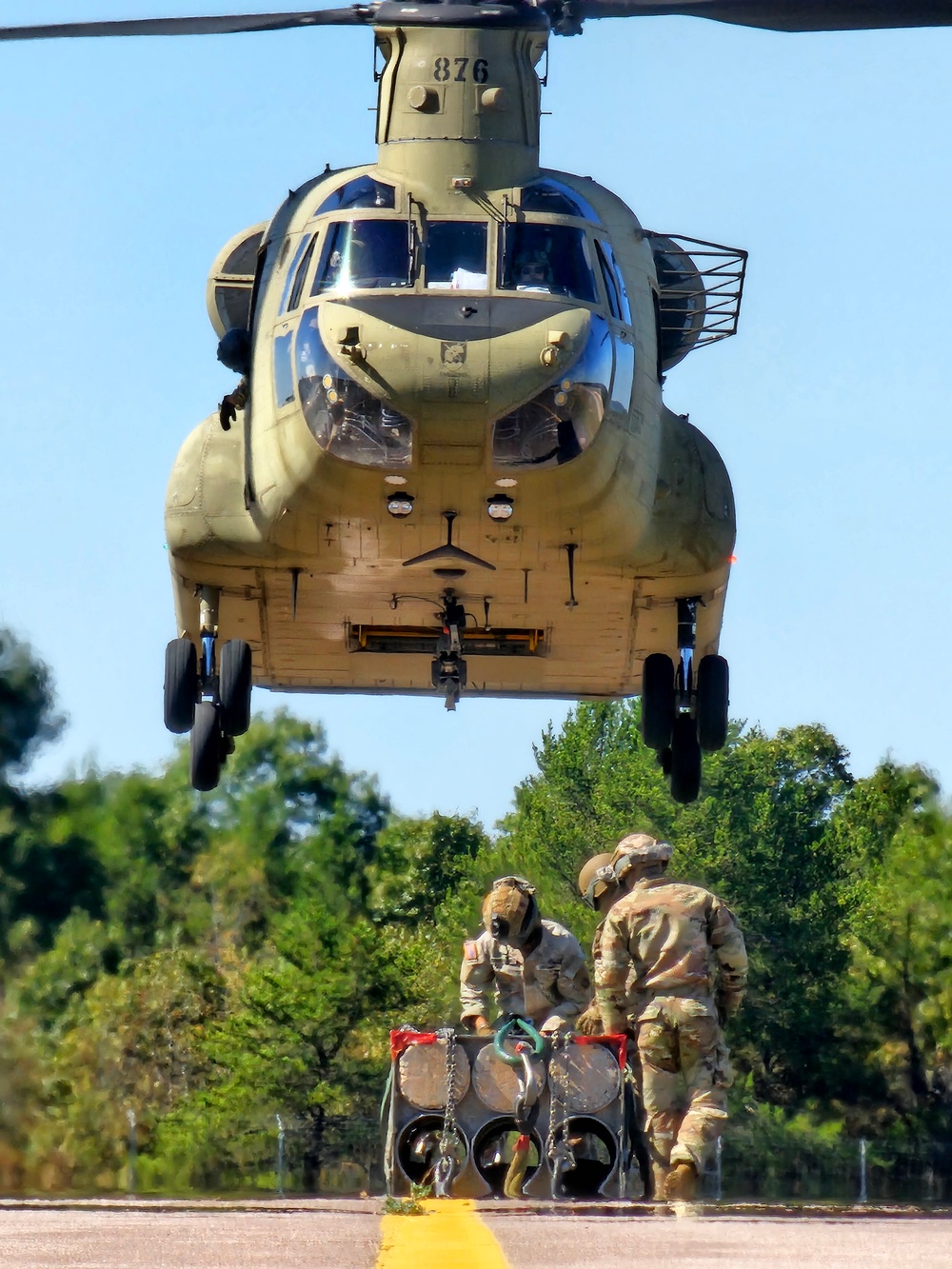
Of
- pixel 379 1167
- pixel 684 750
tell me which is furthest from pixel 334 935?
pixel 684 750

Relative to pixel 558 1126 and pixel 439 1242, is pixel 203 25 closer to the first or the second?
pixel 558 1126

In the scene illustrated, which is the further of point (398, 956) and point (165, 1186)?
point (398, 956)

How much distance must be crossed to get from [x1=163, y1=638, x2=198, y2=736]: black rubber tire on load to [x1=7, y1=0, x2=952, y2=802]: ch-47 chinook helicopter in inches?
0.9

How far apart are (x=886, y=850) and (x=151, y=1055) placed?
43.5 feet

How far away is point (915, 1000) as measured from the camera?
32281 mm

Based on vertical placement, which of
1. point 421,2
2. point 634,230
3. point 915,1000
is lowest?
point 915,1000

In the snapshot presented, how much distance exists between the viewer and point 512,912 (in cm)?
1327

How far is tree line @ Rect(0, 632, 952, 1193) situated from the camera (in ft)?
88.5

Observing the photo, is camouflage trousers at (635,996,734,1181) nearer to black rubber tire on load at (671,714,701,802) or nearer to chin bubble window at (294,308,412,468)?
chin bubble window at (294,308,412,468)

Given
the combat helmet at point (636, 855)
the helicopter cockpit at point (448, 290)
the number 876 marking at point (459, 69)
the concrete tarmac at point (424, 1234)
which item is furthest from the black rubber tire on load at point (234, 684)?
the concrete tarmac at point (424, 1234)

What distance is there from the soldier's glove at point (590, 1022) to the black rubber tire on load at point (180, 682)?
514 cm

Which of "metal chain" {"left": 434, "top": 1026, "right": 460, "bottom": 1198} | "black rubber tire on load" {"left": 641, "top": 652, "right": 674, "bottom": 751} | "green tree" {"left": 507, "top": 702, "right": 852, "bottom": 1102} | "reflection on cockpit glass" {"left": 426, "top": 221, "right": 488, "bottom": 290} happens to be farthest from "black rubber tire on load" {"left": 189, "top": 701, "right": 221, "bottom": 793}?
"green tree" {"left": 507, "top": 702, "right": 852, "bottom": 1102}

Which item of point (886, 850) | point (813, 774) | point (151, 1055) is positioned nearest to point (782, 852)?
point (886, 850)

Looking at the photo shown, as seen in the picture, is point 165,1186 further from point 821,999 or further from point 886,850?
point 886,850
